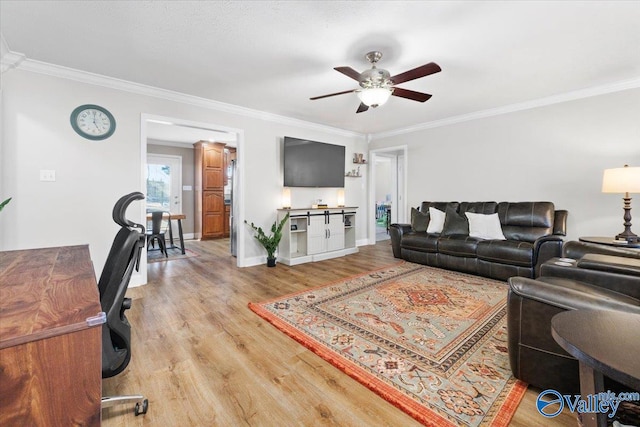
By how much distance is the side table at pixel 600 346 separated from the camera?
0.78 meters

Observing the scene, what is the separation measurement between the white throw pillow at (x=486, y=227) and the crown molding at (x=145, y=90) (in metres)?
3.27

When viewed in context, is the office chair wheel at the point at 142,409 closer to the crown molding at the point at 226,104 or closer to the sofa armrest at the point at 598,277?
the sofa armrest at the point at 598,277

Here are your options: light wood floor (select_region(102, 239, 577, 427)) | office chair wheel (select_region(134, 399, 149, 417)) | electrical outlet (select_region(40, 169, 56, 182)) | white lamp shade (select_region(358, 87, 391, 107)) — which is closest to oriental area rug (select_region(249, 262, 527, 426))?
light wood floor (select_region(102, 239, 577, 427))

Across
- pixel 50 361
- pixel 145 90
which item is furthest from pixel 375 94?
→ pixel 145 90

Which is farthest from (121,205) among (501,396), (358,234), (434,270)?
(358,234)

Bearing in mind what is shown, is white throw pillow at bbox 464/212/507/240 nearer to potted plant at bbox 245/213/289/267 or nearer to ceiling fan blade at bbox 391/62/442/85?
ceiling fan blade at bbox 391/62/442/85

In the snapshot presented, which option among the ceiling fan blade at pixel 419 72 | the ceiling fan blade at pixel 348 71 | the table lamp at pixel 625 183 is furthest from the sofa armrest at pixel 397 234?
the ceiling fan blade at pixel 348 71

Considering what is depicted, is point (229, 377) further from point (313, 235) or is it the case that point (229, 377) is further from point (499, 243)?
point (499, 243)

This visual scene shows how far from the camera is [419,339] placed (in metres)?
2.16

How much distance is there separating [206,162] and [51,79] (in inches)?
159

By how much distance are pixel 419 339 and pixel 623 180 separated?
9.11ft

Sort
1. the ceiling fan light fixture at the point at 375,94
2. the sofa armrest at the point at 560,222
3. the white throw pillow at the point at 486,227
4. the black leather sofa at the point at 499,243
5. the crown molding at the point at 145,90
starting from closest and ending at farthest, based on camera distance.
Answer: the ceiling fan light fixture at the point at 375,94 → the crown molding at the point at 145,90 → the black leather sofa at the point at 499,243 → the sofa armrest at the point at 560,222 → the white throw pillow at the point at 486,227

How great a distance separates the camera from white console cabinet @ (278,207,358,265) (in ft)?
15.3

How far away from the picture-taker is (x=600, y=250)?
2.27 meters
